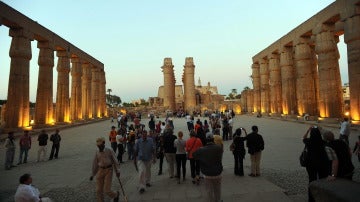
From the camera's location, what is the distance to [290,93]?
27.3 metres

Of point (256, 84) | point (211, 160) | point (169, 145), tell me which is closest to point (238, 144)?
point (169, 145)

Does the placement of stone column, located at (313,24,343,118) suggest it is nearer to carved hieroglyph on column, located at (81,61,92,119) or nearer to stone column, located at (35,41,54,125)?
stone column, located at (35,41,54,125)

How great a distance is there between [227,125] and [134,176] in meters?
8.02

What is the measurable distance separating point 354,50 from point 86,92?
30.4 m

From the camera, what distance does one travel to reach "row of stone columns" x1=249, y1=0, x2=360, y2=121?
54.5 ft

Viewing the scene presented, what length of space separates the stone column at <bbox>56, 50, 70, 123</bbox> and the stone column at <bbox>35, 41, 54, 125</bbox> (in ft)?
10.2

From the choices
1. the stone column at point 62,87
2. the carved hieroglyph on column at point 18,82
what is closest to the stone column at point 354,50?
the carved hieroglyph on column at point 18,82

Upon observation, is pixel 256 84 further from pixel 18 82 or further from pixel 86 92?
pixel 18 82

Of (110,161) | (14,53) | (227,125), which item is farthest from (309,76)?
(14,53)

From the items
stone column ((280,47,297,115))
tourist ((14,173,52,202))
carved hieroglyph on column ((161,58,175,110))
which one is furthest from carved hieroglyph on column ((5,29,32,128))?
carved hieroglyph on column ((161,58,175,110))

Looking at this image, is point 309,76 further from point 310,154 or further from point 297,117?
point 310,154

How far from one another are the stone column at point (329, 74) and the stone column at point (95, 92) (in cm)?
3030

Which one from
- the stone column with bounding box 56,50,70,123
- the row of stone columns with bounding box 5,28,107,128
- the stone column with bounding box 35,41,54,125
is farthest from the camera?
the stone column with bounding box 56,50,70,123

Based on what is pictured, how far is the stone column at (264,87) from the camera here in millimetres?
34400
